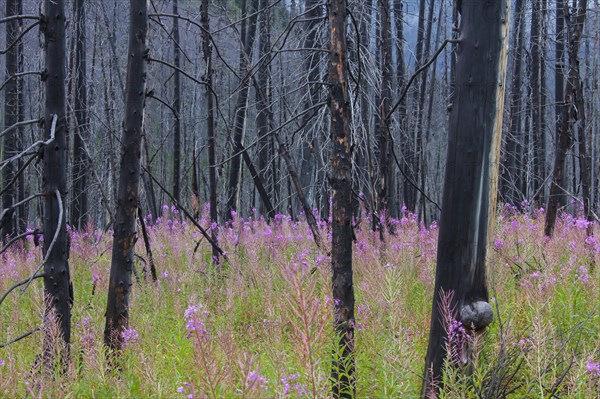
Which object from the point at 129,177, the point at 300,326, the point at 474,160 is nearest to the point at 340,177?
the point at 474,160

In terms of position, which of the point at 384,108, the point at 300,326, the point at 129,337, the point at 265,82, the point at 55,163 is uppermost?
the point at 265,82

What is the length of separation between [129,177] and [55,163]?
2.09ft

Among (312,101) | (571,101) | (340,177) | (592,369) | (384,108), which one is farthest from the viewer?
(312,101)

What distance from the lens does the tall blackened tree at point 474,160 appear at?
3074 mm

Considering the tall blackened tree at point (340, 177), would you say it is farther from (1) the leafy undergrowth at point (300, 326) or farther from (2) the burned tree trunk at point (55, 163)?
(2) the burned tree trunk at point (55, 163)

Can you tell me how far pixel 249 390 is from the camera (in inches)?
62.6

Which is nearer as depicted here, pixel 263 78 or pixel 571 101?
pixel 571 101

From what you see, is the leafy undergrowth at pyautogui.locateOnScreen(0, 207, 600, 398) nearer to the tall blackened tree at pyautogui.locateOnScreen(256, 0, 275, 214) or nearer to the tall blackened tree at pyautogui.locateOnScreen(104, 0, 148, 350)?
the tall blackened tree at pyautogui.locateOnScreen(104, 0, 148, 350)

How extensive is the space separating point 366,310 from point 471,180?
1461 millimetres

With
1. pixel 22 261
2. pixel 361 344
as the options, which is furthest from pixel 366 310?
pixel 22 261

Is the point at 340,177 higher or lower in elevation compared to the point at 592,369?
higher

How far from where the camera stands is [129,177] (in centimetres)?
419

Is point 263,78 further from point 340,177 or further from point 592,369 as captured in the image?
point 592,369

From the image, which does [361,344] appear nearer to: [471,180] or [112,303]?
[471,180]
